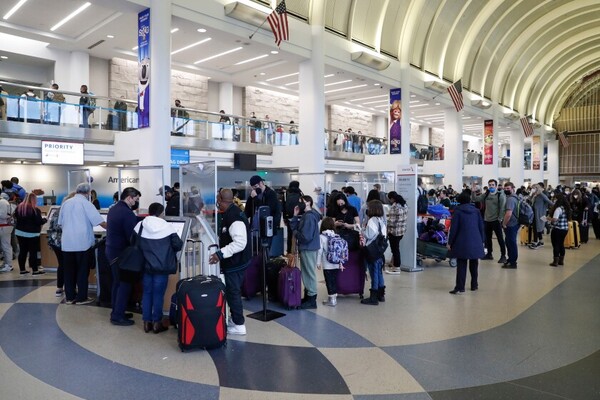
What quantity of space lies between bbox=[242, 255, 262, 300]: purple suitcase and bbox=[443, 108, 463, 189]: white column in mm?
21834

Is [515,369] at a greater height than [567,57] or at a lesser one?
lesser

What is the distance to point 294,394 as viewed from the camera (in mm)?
3641

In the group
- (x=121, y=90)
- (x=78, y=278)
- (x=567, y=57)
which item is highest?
(x=567, y=57)

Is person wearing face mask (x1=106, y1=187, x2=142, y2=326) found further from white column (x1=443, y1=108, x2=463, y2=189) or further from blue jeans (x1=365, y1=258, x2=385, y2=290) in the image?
white column (x1=443, y1=108, x2=463, y2=189)

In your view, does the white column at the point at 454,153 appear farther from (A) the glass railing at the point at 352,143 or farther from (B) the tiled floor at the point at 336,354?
(B) the tiled floor at the point at 336,354

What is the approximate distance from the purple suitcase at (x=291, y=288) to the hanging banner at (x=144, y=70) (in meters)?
7.46

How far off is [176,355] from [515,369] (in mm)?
3371

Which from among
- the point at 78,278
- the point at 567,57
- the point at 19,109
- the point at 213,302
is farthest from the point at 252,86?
the point at 567,57

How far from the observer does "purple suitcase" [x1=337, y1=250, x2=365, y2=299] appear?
22.9 feet

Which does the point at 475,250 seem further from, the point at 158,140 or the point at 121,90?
the point at 121,90

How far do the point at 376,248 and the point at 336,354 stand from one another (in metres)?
2.34

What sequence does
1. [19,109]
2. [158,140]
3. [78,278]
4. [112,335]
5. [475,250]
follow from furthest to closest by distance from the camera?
[19,109], [158,140], [475,250], [78,278], [112,335]

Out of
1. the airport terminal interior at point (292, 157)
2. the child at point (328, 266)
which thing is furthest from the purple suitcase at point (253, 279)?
the child at point (328, 266)

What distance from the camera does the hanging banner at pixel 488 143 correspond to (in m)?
30.2
